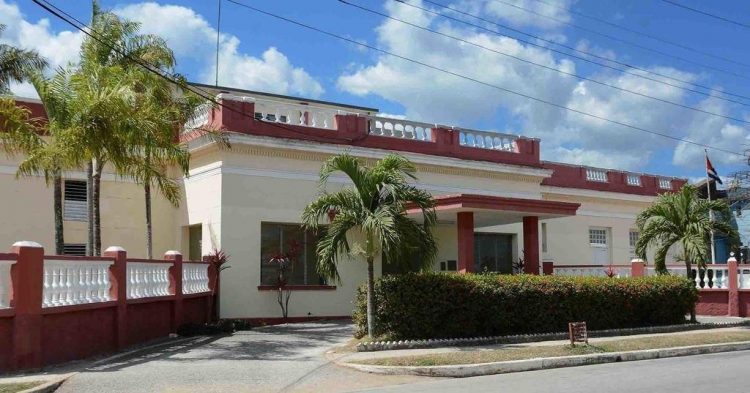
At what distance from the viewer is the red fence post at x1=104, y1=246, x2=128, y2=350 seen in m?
13.5

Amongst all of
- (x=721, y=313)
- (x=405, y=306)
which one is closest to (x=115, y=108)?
(x=405, y=306)

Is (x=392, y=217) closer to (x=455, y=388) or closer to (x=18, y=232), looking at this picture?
(x=455, y=388)

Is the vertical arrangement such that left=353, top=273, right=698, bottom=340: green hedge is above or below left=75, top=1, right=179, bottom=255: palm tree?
below

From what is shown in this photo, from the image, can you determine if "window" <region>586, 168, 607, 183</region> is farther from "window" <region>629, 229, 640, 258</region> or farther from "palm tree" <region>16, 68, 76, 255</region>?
"palm tree" <region>16, 68, 76, 255</region>

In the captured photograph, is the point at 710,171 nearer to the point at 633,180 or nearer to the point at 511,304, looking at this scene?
the point at 633,180

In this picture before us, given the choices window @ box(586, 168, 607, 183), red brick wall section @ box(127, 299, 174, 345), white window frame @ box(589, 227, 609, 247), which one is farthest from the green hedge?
window @ box(586, 168, 607, 183)

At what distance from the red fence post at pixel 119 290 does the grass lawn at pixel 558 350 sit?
448cm

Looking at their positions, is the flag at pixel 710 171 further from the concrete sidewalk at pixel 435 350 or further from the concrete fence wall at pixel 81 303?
the concrete fence wall at pixel 81 303

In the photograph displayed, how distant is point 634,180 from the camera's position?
102ft

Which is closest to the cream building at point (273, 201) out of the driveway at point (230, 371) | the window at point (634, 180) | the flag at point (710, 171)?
the driveway at point (230, 371)

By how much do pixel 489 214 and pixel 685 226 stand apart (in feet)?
17.7

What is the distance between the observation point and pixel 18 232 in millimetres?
19875

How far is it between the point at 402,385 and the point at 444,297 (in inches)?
176

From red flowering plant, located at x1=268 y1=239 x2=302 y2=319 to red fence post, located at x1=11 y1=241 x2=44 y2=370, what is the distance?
8879 millimetres
